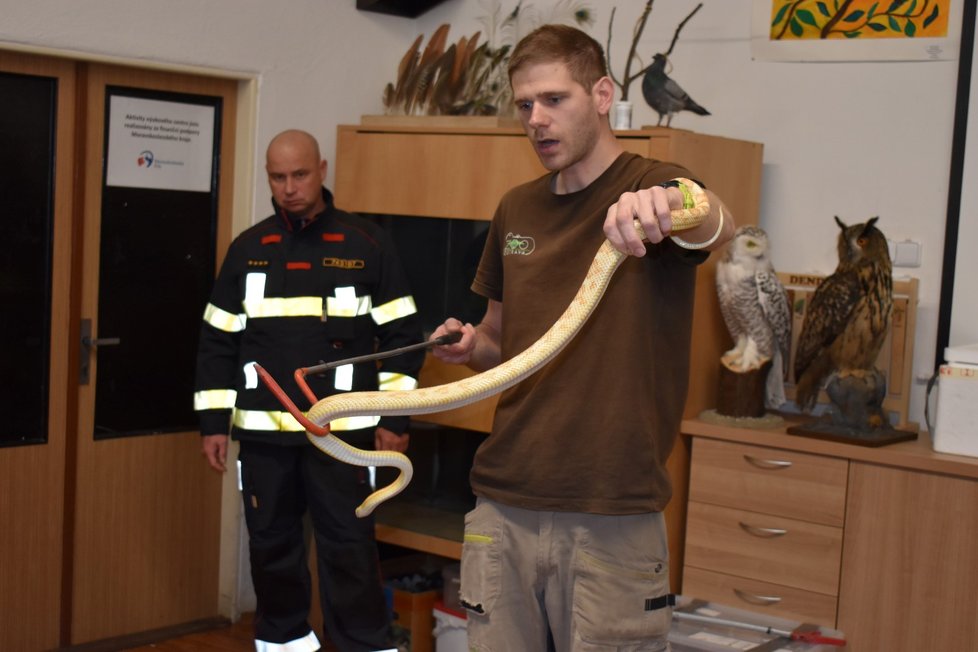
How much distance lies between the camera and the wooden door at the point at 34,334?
3.78 meters

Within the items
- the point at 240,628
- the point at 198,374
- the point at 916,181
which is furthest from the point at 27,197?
the point at 916,181

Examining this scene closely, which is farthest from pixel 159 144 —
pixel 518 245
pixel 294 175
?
pixel 518 245

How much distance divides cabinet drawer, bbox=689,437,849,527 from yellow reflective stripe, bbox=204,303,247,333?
152 cm

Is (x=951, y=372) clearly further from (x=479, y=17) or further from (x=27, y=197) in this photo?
(x=27, y=197)

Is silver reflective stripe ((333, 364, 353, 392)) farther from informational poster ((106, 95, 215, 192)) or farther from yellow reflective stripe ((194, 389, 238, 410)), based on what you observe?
informational poster ((106, 95, 215, 192))

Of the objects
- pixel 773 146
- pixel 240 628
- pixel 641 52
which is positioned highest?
pixel 641 52

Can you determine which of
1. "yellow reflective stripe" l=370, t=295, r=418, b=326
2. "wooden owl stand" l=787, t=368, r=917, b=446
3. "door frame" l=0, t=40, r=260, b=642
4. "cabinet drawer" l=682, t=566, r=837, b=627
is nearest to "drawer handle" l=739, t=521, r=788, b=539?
"cabinet drawer" l=682, t=566, r=837, b=627

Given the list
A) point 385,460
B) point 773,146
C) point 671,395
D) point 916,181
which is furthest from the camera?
point 773,146

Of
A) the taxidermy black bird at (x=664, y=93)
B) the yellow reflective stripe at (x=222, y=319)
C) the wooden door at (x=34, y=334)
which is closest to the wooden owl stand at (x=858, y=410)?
the taxidermy black bird at (x=664, y=93)

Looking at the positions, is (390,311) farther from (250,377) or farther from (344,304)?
(250,377)

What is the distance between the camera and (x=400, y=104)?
4.34m

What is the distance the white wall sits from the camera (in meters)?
3.62

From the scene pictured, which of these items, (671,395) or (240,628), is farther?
(240,628)

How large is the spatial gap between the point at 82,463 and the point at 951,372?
287 cm
